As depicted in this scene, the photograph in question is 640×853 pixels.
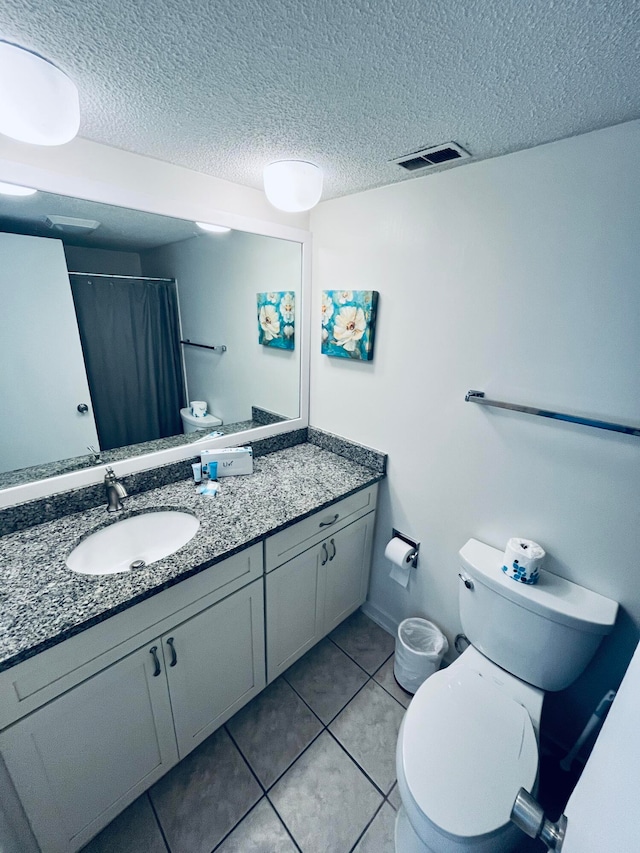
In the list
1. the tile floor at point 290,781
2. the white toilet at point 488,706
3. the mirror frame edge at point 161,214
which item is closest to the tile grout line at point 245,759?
the tile floor at point 290,781

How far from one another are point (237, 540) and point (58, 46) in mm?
1251

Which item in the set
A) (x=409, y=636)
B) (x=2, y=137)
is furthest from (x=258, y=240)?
(x=409, y=636)

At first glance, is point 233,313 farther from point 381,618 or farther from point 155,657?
point 381,618

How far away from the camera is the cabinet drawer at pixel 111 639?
0.80m

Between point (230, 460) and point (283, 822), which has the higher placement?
point (230, 460)

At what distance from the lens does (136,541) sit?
52.1 inches

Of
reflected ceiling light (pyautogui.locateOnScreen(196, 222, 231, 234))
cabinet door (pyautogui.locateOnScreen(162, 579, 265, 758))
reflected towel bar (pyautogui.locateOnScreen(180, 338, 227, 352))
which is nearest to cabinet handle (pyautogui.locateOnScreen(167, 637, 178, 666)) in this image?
cabinet door (pyautogui.locateOnScreen(162, 579, 265, 758))

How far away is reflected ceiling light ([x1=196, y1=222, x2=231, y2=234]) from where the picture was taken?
141cm

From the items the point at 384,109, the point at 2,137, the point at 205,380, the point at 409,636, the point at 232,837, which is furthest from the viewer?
the point at 205,380

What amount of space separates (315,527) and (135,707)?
790 millimetres

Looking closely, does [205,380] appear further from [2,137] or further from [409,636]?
[409,636]

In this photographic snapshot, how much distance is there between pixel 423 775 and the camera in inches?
37.3

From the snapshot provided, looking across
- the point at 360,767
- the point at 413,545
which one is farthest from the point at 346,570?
the point at 360,767

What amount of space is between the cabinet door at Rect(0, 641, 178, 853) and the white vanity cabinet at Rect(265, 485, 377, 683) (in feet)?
1.48
